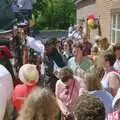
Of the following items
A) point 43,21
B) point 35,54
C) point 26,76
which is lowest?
point 43,21

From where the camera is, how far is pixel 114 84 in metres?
7.34

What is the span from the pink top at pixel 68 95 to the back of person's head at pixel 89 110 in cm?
336

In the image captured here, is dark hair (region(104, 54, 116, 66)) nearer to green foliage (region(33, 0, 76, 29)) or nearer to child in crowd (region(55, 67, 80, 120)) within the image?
child in crowd (region(55, 67, 80, 120))

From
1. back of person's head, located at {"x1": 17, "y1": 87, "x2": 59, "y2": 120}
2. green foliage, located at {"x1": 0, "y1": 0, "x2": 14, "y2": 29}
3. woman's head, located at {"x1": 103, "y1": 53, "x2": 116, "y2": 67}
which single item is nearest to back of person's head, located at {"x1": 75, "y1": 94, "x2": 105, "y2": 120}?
back of person's head, located at {"x1": 17, "y1": 87, "x2": 59, "y2": 120}

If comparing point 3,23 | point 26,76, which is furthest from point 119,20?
point 26,76

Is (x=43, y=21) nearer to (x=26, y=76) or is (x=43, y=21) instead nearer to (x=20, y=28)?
(x=20, y=28)

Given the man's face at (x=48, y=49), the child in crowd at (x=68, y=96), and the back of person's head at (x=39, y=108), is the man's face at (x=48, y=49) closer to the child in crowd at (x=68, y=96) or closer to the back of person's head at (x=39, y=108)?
the child in crowd at (x=68, y=96)

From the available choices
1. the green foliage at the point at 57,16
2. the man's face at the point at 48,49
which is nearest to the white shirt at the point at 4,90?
the man's face at the point at 48,49

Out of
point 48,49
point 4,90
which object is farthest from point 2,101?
point 48,49

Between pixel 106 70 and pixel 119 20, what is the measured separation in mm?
10445

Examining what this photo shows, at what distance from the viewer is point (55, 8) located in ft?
247

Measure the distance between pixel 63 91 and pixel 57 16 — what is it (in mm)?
65328

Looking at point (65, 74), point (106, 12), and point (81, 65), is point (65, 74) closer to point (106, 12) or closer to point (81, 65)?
point (81, 65)

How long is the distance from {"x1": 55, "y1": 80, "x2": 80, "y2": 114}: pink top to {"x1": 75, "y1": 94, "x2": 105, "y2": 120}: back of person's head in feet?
11.0
